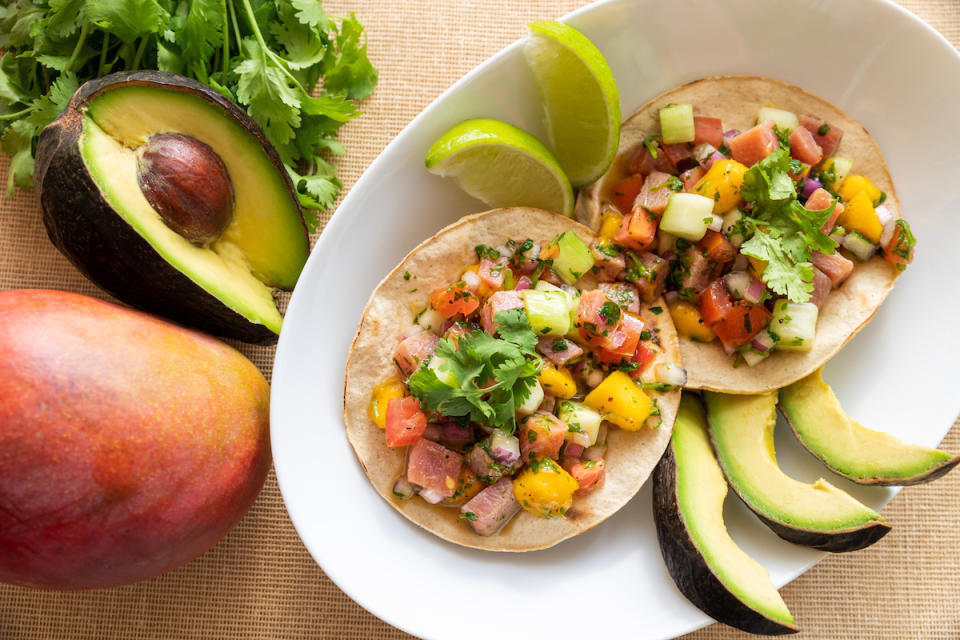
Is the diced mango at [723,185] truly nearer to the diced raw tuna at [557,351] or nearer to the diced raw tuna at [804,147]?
the diced raw tuna at [804,147]

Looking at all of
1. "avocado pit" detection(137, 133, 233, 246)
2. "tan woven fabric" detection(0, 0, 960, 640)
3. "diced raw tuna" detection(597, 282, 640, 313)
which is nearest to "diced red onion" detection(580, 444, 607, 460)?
"diced raw tuna" detection(597, 282, 640, 313)

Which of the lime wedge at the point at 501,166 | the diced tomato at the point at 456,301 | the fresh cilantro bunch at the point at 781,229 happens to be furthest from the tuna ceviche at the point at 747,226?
the diced tomato at the point at 456,301

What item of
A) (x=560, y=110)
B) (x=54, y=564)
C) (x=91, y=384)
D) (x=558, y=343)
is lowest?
(x=54, y=564)

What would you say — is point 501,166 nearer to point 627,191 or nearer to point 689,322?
point 627,191

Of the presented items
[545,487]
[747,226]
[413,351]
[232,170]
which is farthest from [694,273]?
[232,170]

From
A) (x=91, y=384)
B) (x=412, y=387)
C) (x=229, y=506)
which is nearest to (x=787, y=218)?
(x=412, y=387)

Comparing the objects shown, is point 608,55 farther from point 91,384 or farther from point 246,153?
point 91,384
